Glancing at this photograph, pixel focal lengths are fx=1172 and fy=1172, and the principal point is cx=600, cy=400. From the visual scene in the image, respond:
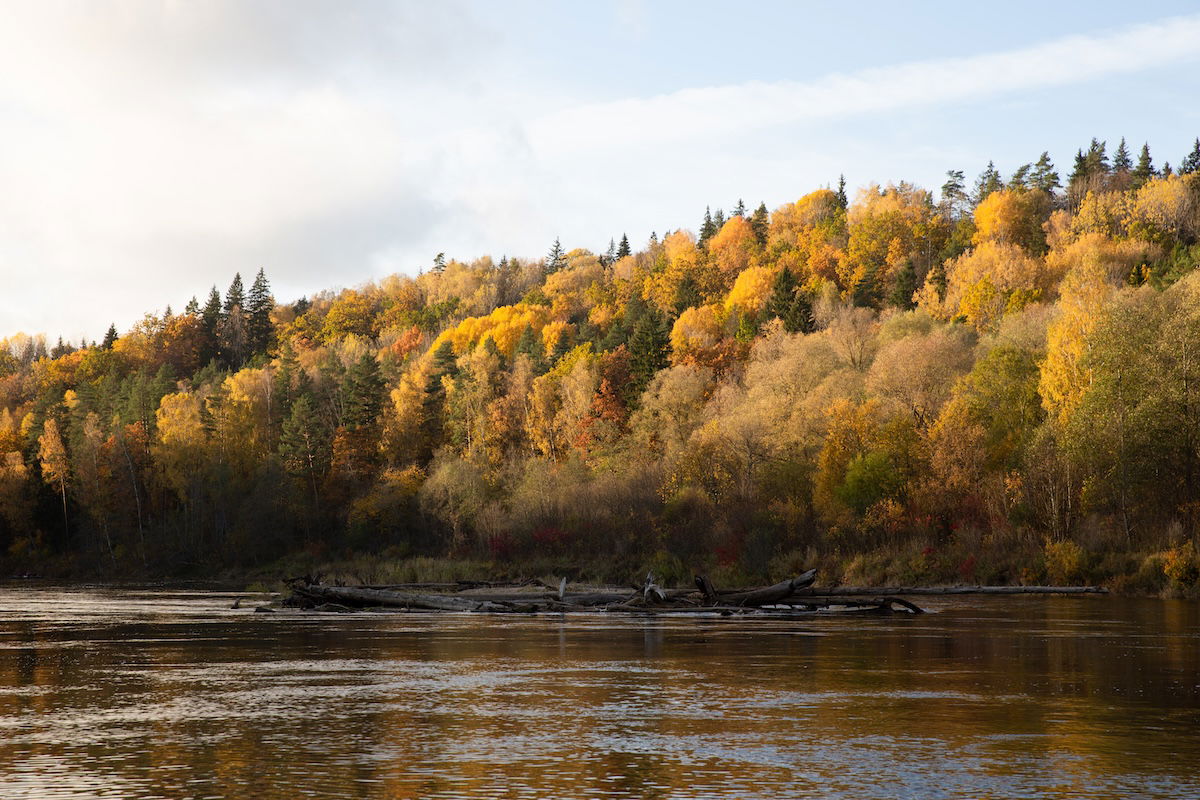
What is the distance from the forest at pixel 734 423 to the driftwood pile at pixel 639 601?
1659 centimetres

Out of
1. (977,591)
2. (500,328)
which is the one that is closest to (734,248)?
(500,328)

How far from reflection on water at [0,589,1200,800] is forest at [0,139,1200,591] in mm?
27864

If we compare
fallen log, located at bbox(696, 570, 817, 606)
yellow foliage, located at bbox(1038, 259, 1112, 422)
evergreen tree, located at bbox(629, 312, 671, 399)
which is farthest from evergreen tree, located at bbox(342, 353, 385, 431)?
fallen log, located at bbox(696, 570, 817, 606)

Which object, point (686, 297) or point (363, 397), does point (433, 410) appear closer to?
point (363, 397)

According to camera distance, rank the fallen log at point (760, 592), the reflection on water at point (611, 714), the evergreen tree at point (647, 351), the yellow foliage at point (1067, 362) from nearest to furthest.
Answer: the reflection on water at point (611, 714) < the fallen log at point (760, 592) < the yellow foliage at point (1067, 362) < the evergreen tree at point (647, 351)

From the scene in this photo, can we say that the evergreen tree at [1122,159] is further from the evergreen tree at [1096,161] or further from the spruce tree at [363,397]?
the spruce tree at [363,397]

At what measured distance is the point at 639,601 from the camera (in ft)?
150

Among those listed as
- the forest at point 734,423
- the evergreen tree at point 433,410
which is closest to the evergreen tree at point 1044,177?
the forest at point 734,423

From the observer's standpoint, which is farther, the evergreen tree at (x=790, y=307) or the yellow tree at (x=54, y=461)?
the yellow tree at (x=54, y=461)

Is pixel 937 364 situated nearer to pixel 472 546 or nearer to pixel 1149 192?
pixel 472 546

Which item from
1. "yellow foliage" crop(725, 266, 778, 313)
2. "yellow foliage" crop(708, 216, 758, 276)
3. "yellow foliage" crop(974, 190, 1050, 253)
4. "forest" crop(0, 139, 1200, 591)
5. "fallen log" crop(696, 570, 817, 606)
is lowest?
"fallen log" crop(696, 570, 817, 606)

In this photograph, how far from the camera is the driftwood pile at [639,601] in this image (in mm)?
43625

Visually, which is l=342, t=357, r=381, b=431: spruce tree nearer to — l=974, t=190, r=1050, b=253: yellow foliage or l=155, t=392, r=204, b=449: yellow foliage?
l=155, t=392, r=204, b=449: yellow foliage

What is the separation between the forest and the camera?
200 feet
